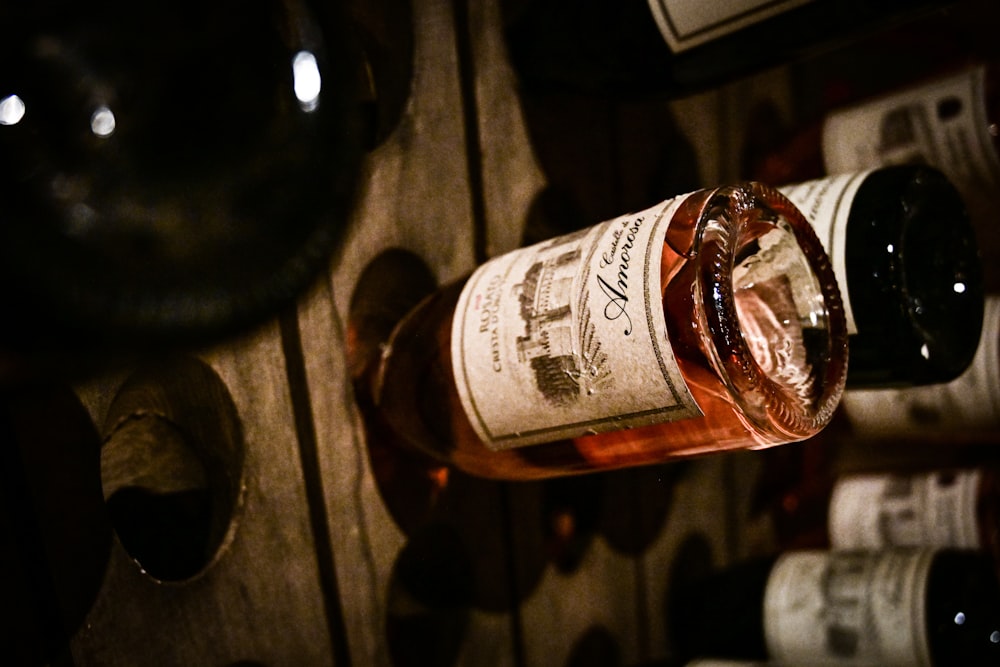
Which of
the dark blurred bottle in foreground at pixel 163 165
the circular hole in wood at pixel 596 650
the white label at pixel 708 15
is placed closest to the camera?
the dark blurred bottle in foreground at pixel 163 165

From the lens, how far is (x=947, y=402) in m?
0.72

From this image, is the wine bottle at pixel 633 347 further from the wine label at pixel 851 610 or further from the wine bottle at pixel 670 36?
the wine label at pixel 851 610

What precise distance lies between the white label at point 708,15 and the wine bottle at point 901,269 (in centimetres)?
13

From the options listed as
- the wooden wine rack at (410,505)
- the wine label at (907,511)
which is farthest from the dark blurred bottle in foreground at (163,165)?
the wine label at (907,511)

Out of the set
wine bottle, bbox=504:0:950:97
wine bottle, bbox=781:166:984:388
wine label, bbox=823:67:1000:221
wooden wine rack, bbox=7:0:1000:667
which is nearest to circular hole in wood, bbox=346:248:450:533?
wooden wine rack, bbox=7:0:1000:667

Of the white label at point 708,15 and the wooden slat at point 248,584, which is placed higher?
the white label at point 708,15

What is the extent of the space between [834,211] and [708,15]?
0.16 metres

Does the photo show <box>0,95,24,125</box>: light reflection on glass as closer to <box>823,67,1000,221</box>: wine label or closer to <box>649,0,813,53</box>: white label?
<box>649,0,813,53</box>: white label

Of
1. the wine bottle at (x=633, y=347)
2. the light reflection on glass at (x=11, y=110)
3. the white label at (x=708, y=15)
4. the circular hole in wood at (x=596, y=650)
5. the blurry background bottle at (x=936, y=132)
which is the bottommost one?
the circular hole in wood at (x=596, y=650)

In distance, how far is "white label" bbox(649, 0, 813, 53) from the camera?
0.51 meters

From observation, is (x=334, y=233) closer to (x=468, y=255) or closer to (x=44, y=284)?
(x=44, y=284)

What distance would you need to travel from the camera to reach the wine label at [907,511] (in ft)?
2.42

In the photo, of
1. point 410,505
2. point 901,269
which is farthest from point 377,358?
point 901,269

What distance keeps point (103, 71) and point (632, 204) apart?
0.49 meters
